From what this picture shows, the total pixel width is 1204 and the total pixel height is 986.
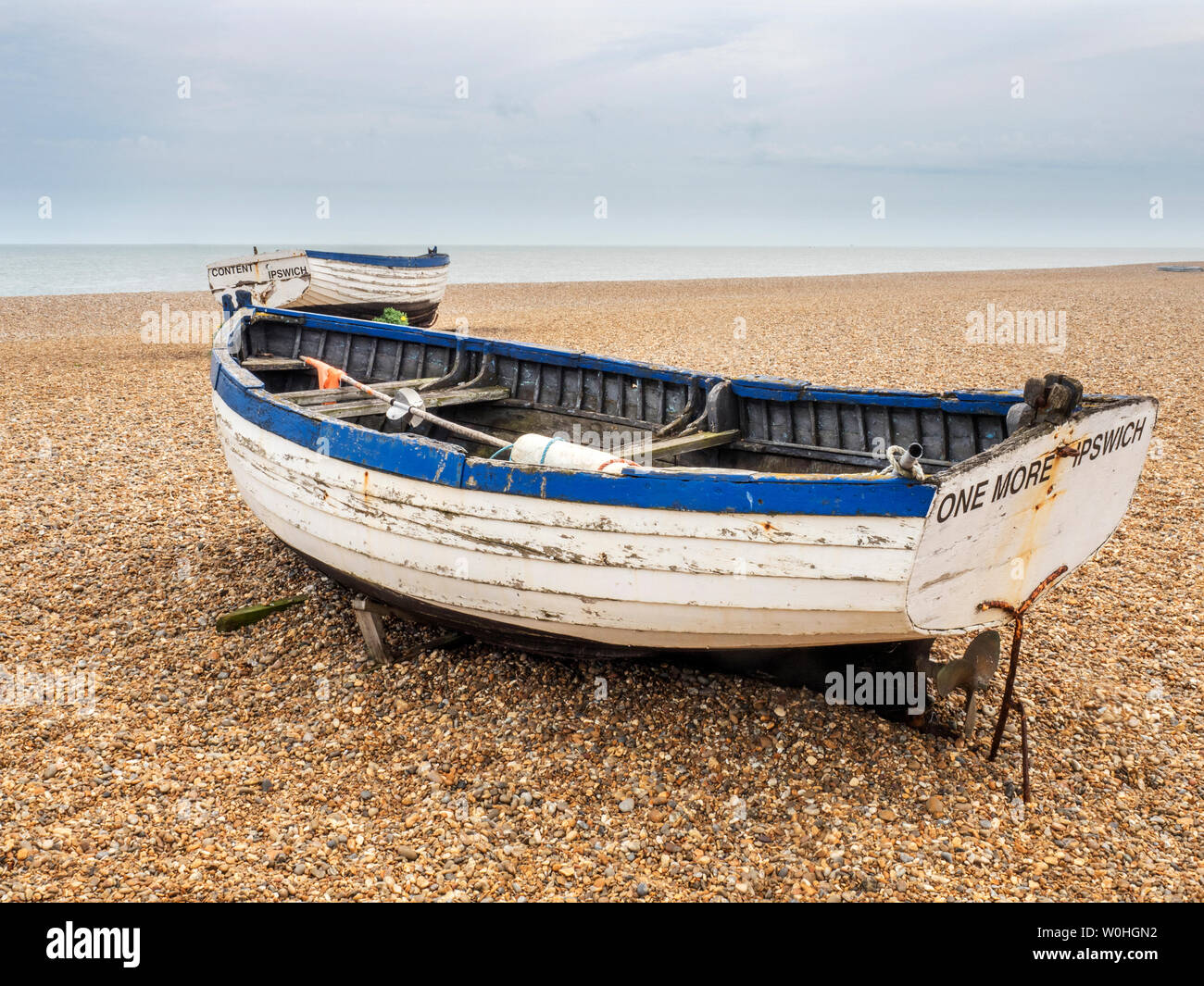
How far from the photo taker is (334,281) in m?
18.5

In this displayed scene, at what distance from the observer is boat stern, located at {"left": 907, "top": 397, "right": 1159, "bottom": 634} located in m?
4.09

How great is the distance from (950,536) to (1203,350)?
57.8ft

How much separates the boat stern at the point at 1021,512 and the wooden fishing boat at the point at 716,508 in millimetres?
12

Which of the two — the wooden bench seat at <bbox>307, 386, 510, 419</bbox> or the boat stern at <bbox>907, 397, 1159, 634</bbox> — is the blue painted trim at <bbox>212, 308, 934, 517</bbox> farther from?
the wooden bench seat at <bbox>307, 386, 510, 419</bbox>

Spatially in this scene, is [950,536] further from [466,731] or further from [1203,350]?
[1203,350]

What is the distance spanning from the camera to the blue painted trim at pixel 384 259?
18.4 meters

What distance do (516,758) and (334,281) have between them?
15476mm

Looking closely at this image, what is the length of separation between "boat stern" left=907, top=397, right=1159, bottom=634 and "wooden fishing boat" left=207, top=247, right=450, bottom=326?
1548 centimetres
